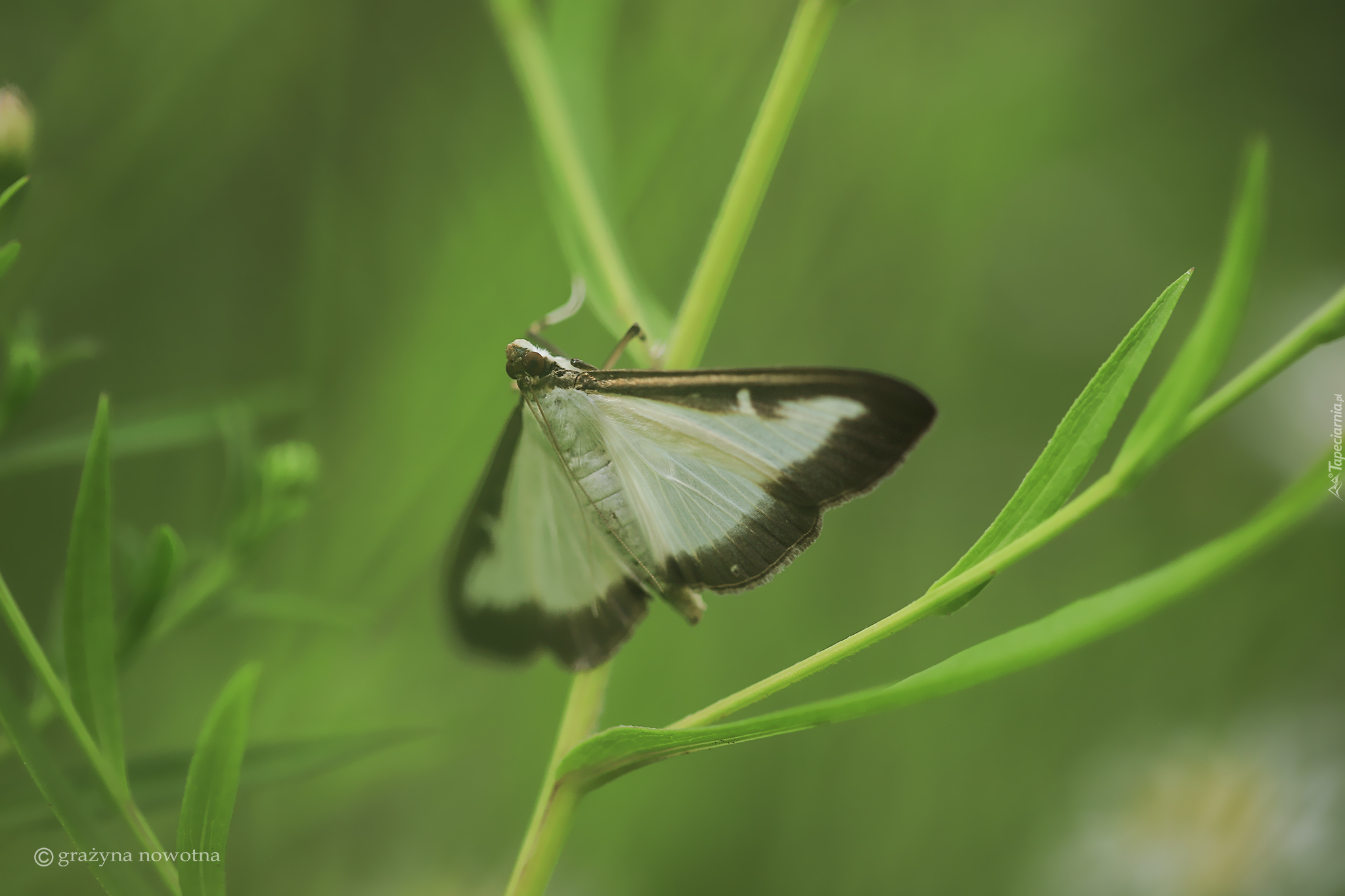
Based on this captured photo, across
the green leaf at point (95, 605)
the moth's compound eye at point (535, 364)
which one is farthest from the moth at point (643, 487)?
the green leaf at point (95, 605)

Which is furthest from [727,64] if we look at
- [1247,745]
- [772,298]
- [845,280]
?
[1247,745]

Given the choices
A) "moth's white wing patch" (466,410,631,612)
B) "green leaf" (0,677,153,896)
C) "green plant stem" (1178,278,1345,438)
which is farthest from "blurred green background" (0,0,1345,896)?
"green plant stem" (1178,278,1345,438)

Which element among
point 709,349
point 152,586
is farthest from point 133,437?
point 709,349

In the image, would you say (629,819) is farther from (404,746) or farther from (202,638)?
(202,638)

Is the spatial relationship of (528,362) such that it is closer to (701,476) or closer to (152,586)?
(701,476)

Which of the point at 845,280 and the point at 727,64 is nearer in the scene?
the point at 727,64

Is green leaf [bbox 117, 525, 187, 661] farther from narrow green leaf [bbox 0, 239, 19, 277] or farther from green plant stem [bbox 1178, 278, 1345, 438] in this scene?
green plant stem [bbox 1178, 278, 1345, 438]
